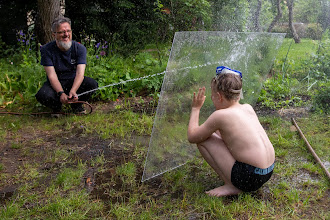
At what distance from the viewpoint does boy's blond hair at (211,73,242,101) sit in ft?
7.32

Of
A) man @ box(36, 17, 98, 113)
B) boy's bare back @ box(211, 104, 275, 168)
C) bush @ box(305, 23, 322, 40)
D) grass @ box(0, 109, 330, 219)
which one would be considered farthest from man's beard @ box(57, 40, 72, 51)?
bush @ box(305, 23, 322, 40)

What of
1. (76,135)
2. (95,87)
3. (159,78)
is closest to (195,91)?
(76,135)

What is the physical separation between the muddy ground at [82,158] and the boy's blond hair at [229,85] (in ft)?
2.42

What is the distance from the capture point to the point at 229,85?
2.23 meters

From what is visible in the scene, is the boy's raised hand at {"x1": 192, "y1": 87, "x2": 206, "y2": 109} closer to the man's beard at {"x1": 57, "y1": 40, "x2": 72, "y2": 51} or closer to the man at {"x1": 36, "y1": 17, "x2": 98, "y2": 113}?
the man at {"x1": 36, "y1": 17, "x2": 98, "y2": 113}

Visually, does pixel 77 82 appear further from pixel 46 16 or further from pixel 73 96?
pixel 46 16

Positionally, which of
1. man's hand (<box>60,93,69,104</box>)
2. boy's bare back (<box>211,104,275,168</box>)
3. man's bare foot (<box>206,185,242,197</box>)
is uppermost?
boy's bare back (<box>211,104,275,168</box>)

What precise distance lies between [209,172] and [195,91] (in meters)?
0.71

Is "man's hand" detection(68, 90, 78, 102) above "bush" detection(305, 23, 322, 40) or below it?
below

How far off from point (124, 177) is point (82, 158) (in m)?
0.55

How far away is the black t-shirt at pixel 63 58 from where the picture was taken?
396 cm

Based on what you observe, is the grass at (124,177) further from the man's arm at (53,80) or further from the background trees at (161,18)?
the background trees at (161,18)

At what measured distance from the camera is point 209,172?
2.82m

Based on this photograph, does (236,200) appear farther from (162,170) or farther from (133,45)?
(133,45)
